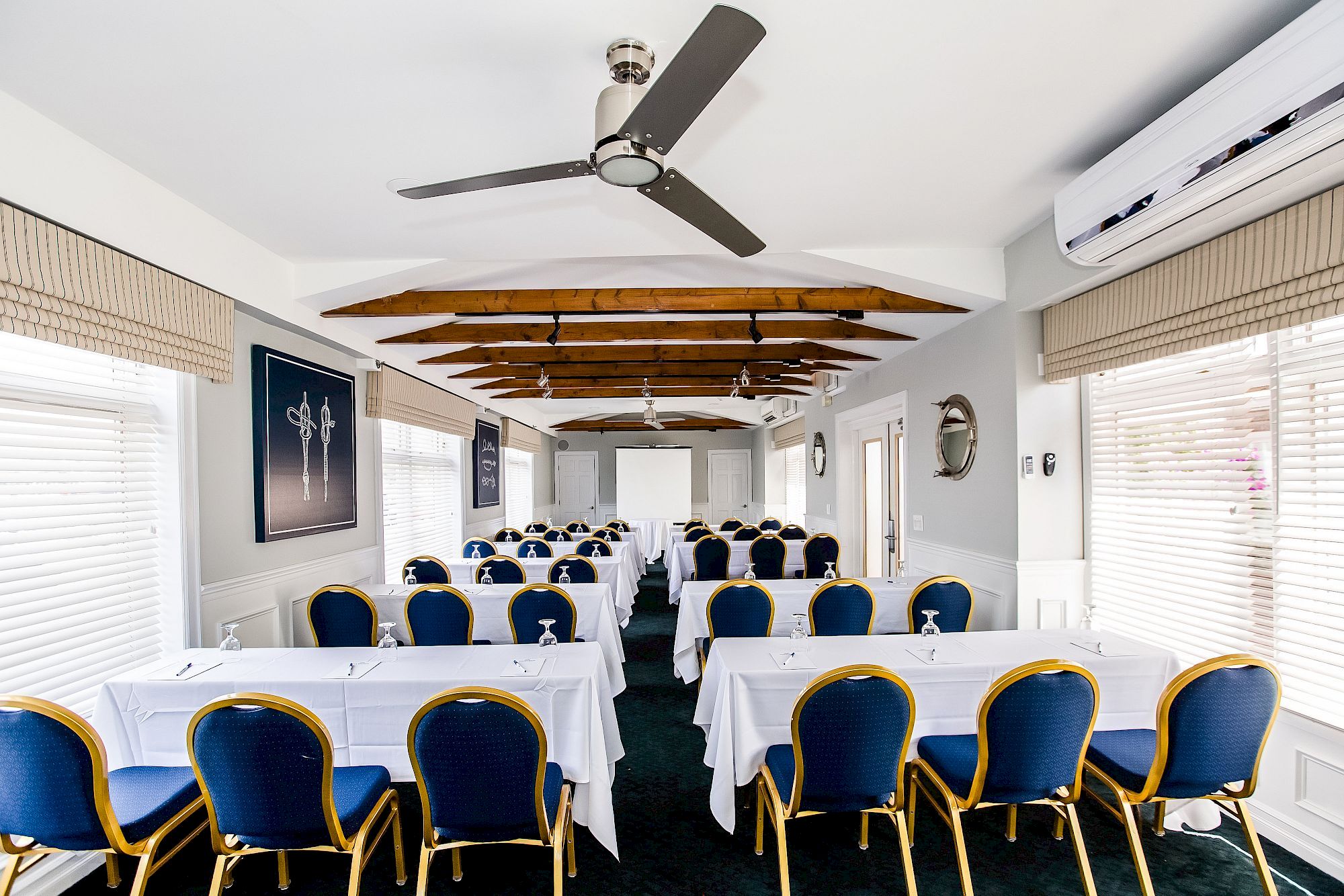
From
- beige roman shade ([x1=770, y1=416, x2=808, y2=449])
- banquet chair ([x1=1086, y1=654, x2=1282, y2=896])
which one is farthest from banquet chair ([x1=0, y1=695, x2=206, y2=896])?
beige roman shade ([x1=770, y1=416, x2=808, y2=449])

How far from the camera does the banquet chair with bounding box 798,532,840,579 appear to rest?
6.61m

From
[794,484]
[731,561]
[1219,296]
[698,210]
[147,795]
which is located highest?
[698,210]

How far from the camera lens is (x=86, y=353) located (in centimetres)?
284

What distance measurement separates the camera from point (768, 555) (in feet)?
22.3

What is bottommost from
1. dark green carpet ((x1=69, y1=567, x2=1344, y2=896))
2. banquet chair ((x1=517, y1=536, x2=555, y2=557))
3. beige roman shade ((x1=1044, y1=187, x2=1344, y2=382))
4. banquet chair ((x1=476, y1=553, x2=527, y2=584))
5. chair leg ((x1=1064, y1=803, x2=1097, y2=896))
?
dark green carpet ((x1=69, y1=567, x2=1344, y2=896))

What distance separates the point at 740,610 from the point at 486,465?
5.68 m

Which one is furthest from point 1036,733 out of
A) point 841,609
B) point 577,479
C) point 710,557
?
point 577,479

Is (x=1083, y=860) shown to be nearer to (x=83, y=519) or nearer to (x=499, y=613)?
(x=499, y=613)

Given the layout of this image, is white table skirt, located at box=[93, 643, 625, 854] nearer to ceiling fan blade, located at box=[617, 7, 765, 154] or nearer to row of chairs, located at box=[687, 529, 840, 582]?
ceiling fan blade, located at box=[617, 7, 765, 154]

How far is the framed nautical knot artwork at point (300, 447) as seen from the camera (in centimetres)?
375

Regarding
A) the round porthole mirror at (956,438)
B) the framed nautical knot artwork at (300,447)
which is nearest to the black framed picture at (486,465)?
the framed nautical knot artwork at (300,447)

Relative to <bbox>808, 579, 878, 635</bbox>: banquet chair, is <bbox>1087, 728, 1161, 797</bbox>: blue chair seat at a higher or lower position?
lower

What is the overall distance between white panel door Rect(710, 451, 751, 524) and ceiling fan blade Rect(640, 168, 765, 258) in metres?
11.9

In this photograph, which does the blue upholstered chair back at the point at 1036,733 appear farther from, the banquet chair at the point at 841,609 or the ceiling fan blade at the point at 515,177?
the ceiling fan blade at the point at 515,177
